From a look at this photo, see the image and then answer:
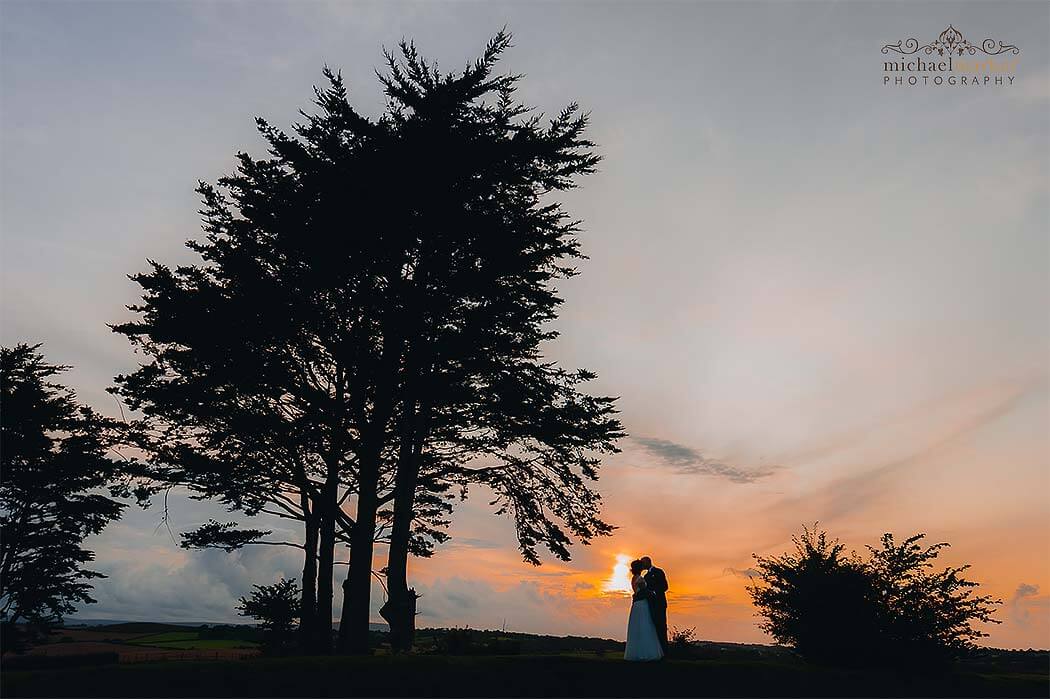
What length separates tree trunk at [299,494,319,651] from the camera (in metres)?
27.7

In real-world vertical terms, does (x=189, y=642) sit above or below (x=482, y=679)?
below

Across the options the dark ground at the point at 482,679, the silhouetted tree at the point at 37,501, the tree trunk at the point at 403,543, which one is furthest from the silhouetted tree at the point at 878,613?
the silhouetted tree at the point at 37,501

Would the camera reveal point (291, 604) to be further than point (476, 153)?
Yes

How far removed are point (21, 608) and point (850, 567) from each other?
3742cm

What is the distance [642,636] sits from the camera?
22031 millimetres

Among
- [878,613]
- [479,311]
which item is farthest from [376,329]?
→ [878,613]

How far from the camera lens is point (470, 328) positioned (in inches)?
977

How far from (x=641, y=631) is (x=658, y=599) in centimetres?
101

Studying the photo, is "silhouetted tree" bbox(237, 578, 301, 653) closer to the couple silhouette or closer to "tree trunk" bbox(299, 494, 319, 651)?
"tree trunk" bbox(299, 494, 319, 651)

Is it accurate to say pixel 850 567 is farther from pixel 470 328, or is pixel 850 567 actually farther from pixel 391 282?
pixel 391 282

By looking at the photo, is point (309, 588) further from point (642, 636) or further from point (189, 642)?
point (642, 636)

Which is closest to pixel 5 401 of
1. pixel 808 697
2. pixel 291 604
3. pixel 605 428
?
pixel 291 604

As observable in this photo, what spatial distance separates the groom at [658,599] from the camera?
22.5 meters

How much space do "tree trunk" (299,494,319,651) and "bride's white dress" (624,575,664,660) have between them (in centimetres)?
1126
